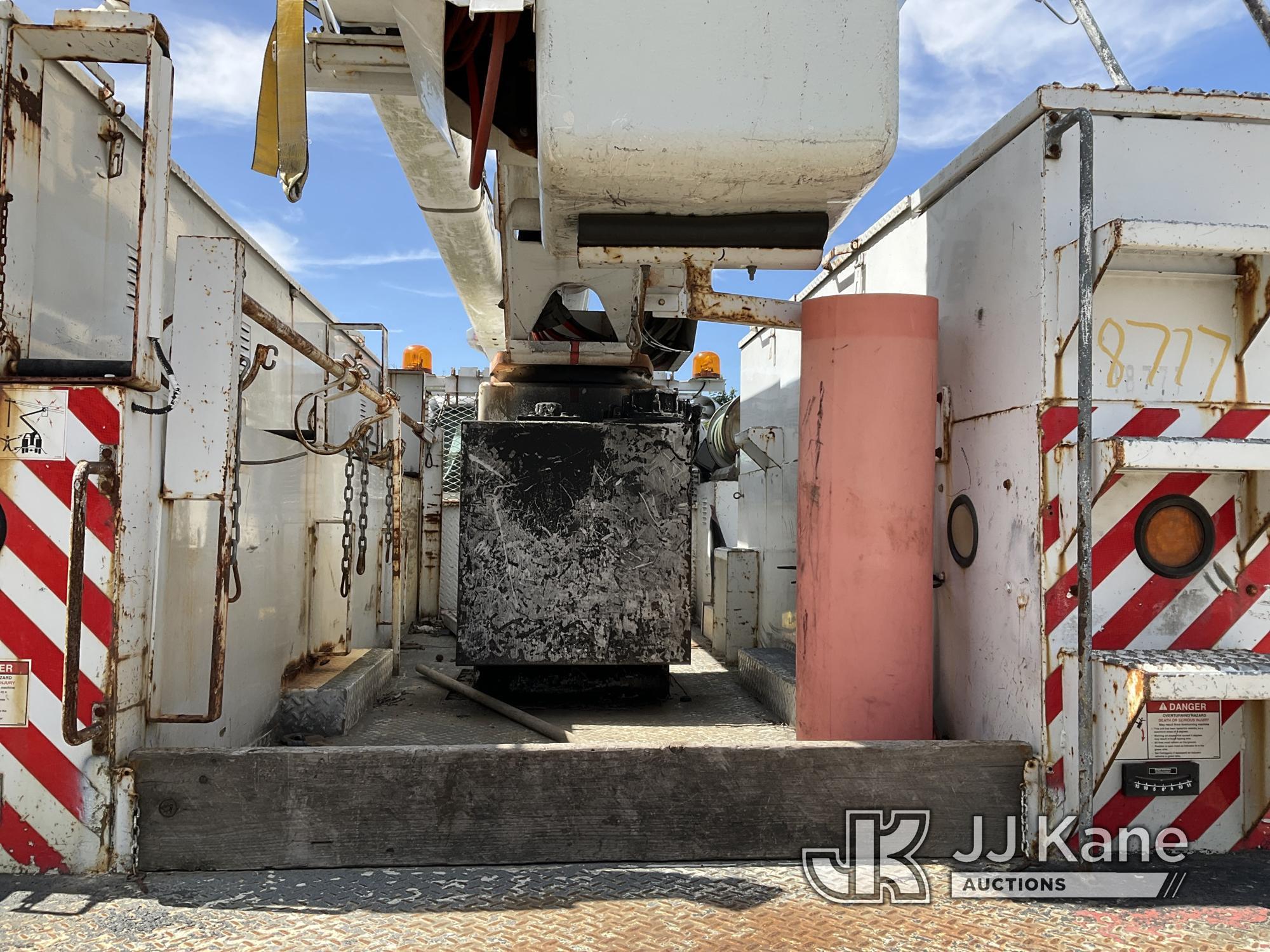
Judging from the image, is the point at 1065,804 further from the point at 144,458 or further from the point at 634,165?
the point at 144,458

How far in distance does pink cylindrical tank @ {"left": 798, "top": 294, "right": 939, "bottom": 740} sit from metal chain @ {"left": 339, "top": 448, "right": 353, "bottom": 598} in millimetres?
2816

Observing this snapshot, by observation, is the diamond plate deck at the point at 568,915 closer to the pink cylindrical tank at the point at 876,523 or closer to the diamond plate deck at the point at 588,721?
the pink cylindrical tank at the point at 876,523

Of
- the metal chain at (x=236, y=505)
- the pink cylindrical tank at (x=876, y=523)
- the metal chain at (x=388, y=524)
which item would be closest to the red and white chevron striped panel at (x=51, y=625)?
the metal chain at (x=236, y=505)

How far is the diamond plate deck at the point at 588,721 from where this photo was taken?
389cm

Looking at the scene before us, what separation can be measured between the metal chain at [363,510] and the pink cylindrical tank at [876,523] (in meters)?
3.10

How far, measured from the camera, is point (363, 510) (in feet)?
17.6

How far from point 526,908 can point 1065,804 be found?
1.47 m

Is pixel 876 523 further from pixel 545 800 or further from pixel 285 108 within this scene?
pixel 285 108

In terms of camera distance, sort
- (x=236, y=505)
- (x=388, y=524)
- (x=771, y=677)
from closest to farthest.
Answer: (x=236, y=505) < (x=771, y=677) < (x=388, y=524)

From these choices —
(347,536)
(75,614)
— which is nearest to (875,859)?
(75,614)

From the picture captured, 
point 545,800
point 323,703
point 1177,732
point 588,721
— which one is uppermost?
point 1177,732

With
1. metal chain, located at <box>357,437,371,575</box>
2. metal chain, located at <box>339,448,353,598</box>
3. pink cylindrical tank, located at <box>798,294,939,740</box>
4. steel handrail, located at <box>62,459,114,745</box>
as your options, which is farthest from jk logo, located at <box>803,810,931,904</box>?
metal chain, located at <box>357,437,371,575</box>

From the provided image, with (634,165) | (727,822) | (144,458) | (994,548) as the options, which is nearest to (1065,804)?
(994,548)

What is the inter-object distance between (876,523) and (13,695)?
240 centimetres
